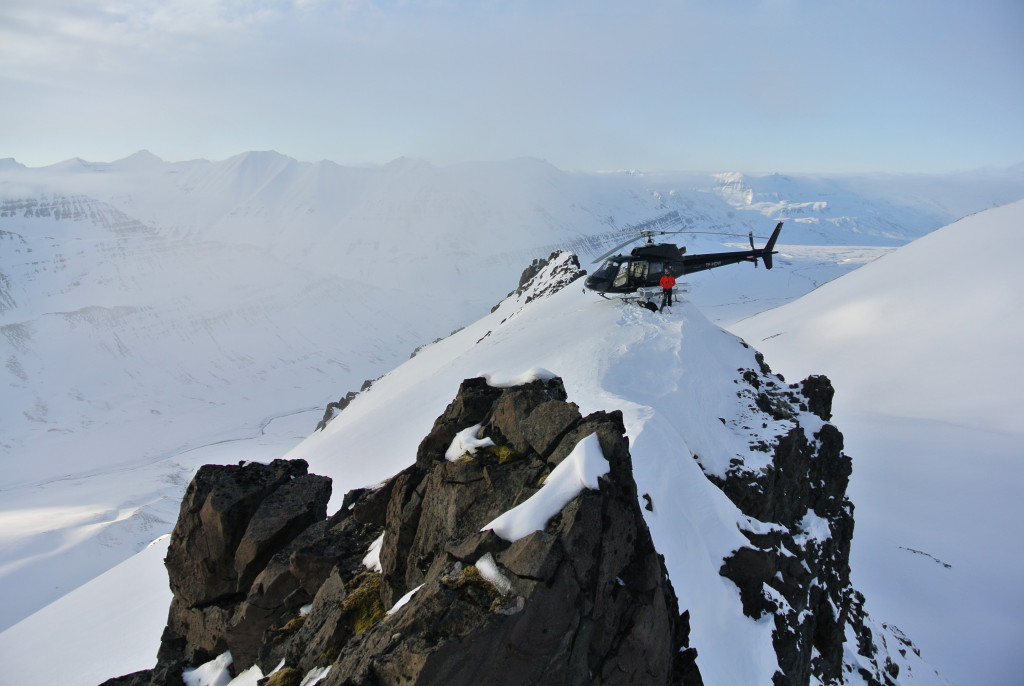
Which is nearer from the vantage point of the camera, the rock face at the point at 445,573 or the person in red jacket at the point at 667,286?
the rock face at the point at 445,573

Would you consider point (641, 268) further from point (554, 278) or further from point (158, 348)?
point (158, 348)

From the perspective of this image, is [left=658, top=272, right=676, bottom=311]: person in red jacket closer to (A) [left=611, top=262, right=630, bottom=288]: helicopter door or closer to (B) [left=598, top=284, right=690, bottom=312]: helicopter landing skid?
(B) [left=598, top=284, right=690, bottom=312]: helicopter landing skid

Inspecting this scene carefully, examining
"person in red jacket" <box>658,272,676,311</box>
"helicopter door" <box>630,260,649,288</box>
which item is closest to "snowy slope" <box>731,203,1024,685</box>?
"person in red jacket" <box>658,272,676,311</box>

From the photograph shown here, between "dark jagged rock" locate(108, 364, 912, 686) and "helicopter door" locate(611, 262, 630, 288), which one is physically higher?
"helicopter door" locate(611, 262, 630, 288)

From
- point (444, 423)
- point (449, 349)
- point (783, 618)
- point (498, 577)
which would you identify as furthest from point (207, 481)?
point (449, 349)

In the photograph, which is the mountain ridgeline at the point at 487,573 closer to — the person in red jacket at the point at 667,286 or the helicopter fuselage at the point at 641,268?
the person in red jacket at the point at 667,286

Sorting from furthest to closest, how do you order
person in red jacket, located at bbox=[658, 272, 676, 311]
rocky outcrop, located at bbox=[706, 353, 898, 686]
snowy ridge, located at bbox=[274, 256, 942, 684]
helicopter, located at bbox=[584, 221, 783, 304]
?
helicopter, located at bbox=[584, 221, 783, 304] → person in red jacket, located at bbox=[658, 272, 676, 311] → rocky outcrop, located at bbox=[706, 353, 898, 686] → snowy ridge, located at bbox=[274, 256, 942, 684]

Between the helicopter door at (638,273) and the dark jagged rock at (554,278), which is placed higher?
the helicopter door at (638,273)

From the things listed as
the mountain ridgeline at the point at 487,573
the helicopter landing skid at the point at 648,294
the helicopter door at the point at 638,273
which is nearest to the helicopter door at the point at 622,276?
the helicopter door at the point at 638,273
